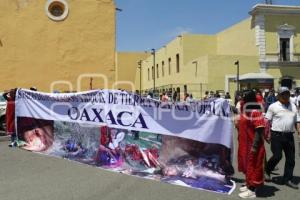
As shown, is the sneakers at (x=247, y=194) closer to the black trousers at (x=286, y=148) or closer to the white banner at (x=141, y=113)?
the white banner at (x=141, y=113)

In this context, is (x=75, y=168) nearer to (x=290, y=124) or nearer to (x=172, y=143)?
(x=172, y=143)

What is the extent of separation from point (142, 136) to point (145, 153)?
39cm

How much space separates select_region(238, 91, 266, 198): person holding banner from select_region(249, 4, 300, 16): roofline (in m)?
35.7

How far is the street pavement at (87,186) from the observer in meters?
7.69

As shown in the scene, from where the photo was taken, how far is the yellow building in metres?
40.0

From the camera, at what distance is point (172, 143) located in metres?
9.44

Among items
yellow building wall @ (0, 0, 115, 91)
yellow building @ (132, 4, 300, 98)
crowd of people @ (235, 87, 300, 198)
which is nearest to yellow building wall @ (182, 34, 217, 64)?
yellow building @ (132, 4, 300, 98)

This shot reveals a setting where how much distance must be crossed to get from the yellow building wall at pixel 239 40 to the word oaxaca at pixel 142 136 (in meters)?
33.7

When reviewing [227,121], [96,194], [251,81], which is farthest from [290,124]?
[251,81]

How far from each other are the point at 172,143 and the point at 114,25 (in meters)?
15.2

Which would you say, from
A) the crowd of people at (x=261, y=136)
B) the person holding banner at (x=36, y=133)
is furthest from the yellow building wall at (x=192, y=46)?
the crowd of people at (x=261, y=136)

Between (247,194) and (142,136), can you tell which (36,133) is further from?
(247,194)

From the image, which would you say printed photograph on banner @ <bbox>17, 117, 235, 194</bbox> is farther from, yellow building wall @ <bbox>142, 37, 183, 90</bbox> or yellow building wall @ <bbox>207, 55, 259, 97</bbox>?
yellow building wall @ <bbox>142, 37, 183, 90</bbox>

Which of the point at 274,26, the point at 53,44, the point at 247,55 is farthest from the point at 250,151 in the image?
the point at 274,26
